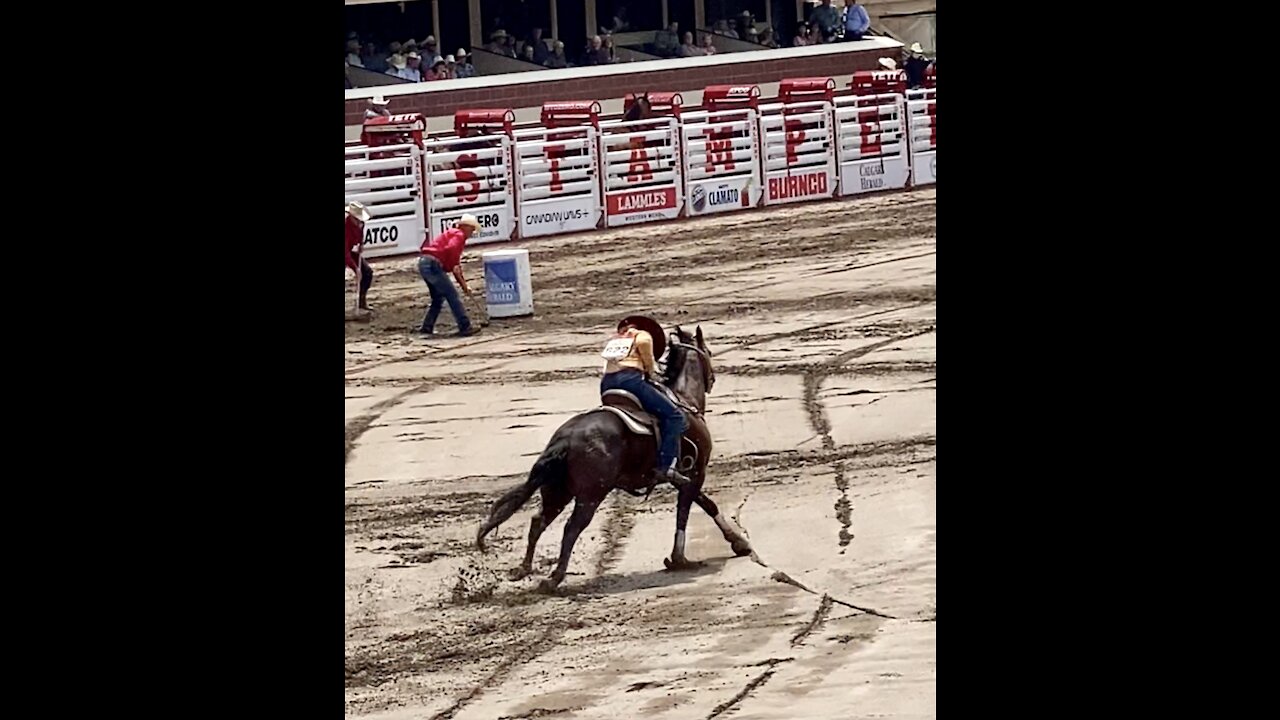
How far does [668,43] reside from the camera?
108 feet

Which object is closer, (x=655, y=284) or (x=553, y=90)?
(x=655, y=284)

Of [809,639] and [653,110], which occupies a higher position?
[653,110]

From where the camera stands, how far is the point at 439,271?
61.4ft

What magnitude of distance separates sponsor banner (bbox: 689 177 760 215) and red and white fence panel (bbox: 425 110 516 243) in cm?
262

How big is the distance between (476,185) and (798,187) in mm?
4785

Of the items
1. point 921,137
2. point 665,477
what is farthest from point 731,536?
point 921,137

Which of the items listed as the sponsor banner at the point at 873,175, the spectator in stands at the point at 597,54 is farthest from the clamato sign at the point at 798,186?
the spectator in stands at the point at 597,54

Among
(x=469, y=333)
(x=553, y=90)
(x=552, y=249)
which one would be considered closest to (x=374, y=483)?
(x=469, y=333)

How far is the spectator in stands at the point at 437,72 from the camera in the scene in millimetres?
29766

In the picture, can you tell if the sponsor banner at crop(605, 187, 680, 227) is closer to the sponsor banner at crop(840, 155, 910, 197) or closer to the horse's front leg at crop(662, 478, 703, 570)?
the sponsor banner at crop(840, 155, 910, 197)

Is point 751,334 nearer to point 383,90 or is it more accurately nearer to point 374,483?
point 374,483

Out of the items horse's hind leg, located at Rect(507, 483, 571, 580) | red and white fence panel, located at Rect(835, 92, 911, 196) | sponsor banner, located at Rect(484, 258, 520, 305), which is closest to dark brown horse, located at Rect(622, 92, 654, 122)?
red and white fence panel, located at Rect(835, 92, 911, 196)

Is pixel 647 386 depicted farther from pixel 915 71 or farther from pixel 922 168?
pixel 915 71

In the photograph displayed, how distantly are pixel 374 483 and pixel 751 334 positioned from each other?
5.24m
